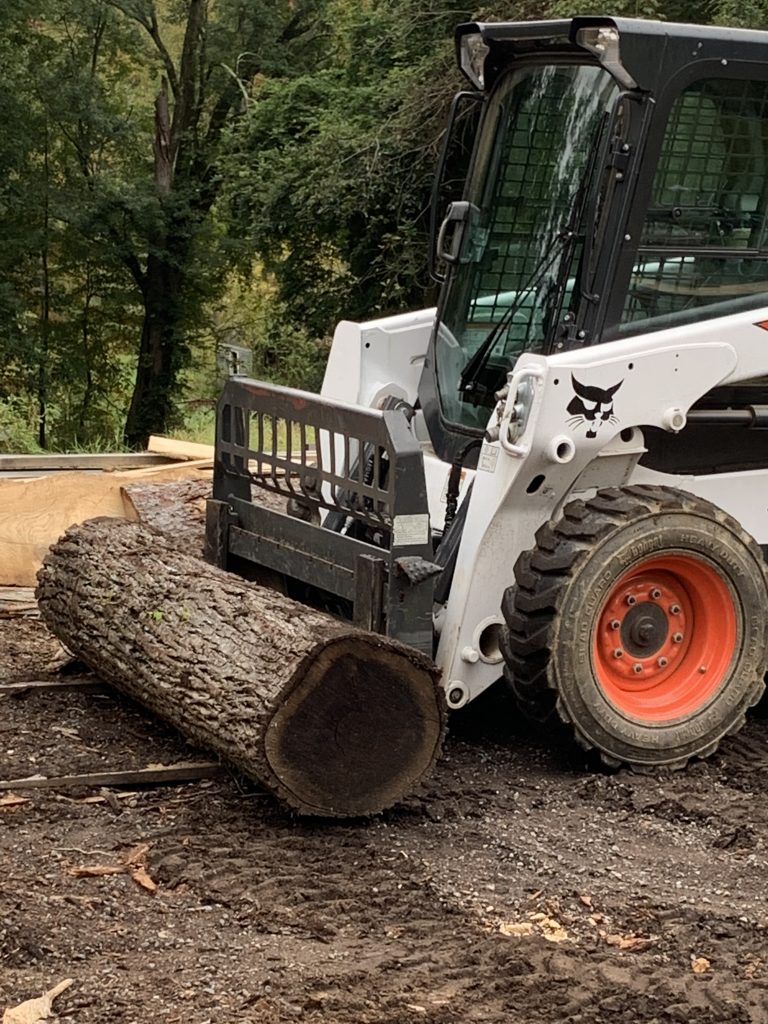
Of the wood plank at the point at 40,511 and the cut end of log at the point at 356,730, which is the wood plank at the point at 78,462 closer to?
the wood plank at the point at 40,511

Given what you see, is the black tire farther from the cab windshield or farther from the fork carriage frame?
the cab windshield

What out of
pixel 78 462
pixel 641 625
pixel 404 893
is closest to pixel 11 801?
pixel 404 893

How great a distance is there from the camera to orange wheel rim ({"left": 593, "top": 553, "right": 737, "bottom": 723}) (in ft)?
19.0

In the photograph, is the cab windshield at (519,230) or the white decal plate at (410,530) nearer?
the white decal plate at (410,530)

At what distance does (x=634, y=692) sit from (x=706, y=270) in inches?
67.0

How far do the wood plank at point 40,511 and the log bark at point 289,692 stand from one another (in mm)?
2660

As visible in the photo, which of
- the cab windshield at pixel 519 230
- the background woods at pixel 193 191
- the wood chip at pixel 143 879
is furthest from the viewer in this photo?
the background woods at pixel 193 191

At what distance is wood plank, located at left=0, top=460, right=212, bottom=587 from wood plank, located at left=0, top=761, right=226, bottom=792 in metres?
3.04

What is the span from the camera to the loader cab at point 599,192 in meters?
5.68

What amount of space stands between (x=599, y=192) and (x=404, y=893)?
2797 millimetres

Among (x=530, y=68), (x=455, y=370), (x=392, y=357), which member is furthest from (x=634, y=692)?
(x=530, y=68)

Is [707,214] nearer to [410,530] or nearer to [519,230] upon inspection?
[519,230]

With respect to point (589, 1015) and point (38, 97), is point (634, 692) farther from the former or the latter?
point (38, 97)

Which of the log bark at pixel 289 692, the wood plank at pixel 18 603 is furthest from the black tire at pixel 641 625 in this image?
the wood plank at pixel 18 603
